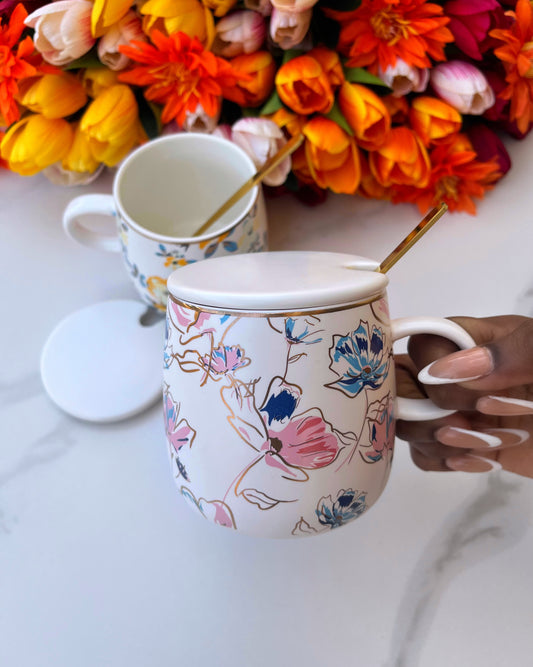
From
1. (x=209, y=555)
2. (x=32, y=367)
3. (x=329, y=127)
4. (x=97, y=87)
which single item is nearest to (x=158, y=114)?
(x=97, y=87)

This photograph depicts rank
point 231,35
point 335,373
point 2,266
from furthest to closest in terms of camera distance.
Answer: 1. point 2,266
2. point 231,35
3. point 335,373

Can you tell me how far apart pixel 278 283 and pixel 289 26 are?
23cm

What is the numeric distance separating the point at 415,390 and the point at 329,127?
24 cm

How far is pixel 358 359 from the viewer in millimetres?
349

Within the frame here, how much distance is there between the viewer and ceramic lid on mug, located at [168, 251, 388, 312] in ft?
1.06

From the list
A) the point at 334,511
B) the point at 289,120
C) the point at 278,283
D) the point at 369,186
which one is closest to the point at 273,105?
the point at 289,120

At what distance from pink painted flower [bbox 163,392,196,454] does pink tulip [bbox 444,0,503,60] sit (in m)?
0.36

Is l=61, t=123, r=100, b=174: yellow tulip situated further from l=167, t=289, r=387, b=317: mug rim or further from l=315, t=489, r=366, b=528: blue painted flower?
l=315, t=489, r=366, b=528: blue painted flower

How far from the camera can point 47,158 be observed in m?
0.51

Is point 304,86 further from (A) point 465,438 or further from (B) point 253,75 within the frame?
(A) point 465,438

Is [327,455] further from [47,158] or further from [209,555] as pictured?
[47,158]

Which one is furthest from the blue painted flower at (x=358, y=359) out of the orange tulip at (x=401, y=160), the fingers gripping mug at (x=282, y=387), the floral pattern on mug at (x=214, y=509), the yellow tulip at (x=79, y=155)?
the yellow tulip at (x=79, y=155)

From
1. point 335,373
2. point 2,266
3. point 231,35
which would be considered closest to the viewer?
point 335,373

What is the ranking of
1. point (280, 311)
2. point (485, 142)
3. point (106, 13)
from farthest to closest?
point (485, 142) → point (106, 13) → point (280, 311)
